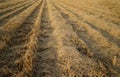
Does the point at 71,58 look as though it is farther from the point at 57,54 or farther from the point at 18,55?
the point at 18,55

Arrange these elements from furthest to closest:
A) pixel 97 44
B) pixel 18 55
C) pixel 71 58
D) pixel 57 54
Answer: pixel 97 44
pixel 57 54
pixel 18 55
pixel 71 58

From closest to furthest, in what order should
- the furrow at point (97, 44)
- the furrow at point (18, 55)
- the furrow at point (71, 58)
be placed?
the furrow at point (18, 55) → the furrow at point (71, 58) → the furrow at point (97, 44)

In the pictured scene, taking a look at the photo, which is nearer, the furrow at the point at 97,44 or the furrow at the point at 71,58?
the furrow at the point at 71,58

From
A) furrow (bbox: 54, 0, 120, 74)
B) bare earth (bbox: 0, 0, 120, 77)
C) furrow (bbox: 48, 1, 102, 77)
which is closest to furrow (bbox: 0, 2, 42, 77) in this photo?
bare earth (bbox: 0, 0, 120, 77)

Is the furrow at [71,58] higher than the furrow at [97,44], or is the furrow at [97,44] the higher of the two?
the furrow at [71,58]

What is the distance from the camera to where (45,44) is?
340 inches

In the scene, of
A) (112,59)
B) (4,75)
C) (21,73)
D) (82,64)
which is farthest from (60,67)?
(112,59)

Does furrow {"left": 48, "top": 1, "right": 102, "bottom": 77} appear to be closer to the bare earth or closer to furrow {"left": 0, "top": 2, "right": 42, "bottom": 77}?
the bare earth

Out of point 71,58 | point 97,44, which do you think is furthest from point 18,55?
point 97,44

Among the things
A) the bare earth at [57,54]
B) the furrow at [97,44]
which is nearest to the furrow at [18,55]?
the bare earth at [57,54]

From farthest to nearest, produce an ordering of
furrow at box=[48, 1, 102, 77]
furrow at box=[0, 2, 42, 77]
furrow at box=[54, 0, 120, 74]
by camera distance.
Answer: furrow at box=[54, 0, 120, 74], furrow at box=[48, 1, 102, 77], furrow at box=[0, 2, 42, 77]

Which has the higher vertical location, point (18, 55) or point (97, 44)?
point (18, 55)

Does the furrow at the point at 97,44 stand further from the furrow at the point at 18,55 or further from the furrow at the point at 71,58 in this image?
the furrow at the point at 18,55

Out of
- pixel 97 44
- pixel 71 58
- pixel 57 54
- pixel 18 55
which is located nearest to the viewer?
pixel 71 58
